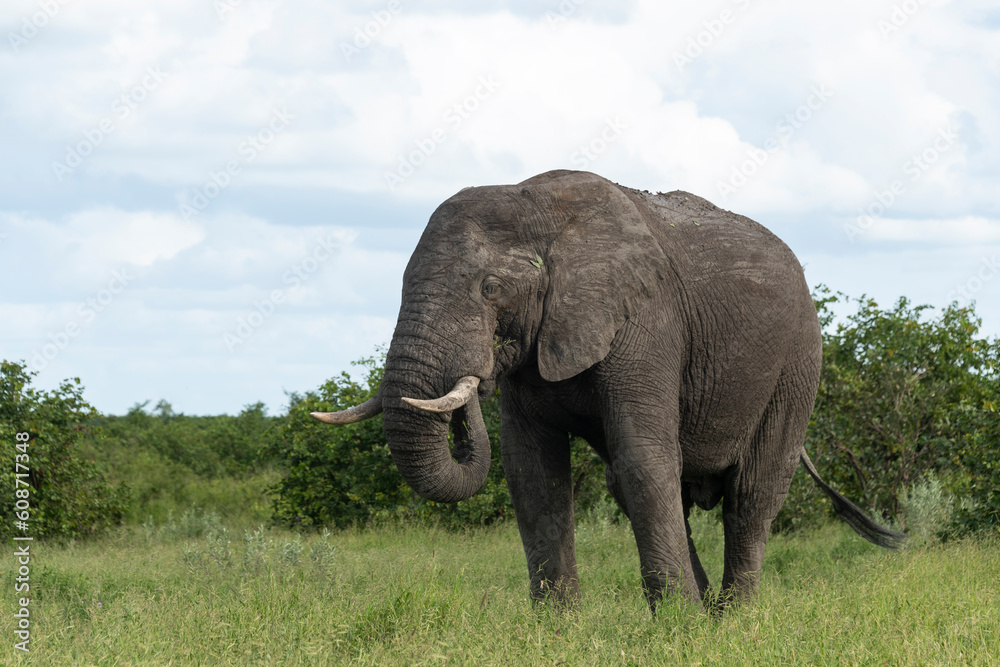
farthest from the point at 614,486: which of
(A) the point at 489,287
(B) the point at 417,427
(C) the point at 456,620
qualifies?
(A) the point at 489,287

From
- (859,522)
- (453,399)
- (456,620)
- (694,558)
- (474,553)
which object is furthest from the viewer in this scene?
(474,553)

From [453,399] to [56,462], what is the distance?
10668mm

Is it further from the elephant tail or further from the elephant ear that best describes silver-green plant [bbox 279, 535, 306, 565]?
the elephant tail

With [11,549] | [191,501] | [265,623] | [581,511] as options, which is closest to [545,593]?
[265,623]

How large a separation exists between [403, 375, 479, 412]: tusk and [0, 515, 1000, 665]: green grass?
4.11ft

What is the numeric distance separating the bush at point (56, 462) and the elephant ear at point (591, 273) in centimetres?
976

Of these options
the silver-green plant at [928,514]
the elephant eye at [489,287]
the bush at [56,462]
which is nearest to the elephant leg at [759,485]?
the elephant eye at [489,287]

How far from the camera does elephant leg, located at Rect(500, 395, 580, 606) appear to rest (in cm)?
707

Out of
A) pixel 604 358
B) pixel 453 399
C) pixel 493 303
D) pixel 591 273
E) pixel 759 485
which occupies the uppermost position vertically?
pixel 591 273

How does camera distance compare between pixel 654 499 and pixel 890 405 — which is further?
pixel 890 405

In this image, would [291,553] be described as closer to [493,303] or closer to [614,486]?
[614,486]

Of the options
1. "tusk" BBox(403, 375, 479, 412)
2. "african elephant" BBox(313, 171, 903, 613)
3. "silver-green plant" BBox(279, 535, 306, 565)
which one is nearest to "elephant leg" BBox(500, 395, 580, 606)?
"african elephant" BBox(313, 171, 903, 613)

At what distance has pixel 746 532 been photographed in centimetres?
774

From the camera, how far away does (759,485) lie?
768cm
